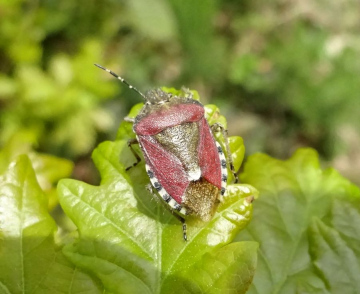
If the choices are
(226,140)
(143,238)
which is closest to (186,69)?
(226,140)

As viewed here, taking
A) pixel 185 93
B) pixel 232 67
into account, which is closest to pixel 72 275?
pixel 185 93

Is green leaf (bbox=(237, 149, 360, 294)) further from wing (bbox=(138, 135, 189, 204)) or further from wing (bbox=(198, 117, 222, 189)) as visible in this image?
wing (bbox=(138, 135, 189, 204))

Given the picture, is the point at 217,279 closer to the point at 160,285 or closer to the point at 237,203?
the point at 160,285

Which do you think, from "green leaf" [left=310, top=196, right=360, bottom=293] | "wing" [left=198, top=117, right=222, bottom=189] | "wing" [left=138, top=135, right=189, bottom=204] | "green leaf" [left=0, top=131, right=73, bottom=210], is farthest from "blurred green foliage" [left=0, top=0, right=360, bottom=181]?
"green leaf" [left=310, top=196, right=360, bottom=293]

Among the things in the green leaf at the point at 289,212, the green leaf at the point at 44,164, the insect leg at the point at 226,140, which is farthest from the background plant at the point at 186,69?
the green leaf at the point at 289,212

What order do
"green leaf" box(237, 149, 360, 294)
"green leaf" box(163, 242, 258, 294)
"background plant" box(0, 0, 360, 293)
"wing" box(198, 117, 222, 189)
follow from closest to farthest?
1. "green leaf" box(163, 242, 258, 294)
2. "green leaf" box(237, 149, 360, 294)
3. "wing" box(198, 117, 222, 189)
4. "background plant" box(0, 0, 360, 293)

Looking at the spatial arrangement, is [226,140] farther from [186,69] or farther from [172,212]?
[186,69]
